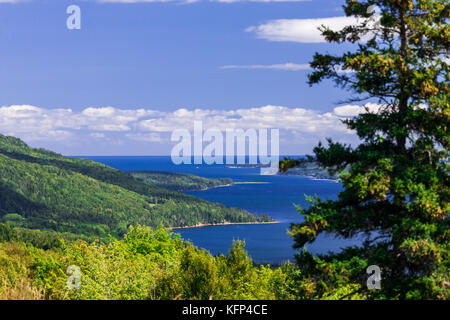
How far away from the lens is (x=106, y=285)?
64.8 feet

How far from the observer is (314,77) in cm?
1620

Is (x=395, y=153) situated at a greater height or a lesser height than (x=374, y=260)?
greater

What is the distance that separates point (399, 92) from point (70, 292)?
1401 cm

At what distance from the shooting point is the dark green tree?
521 inches

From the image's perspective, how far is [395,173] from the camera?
13.7 m

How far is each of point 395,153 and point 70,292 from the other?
13092 mm

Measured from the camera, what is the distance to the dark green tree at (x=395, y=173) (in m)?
13.2
